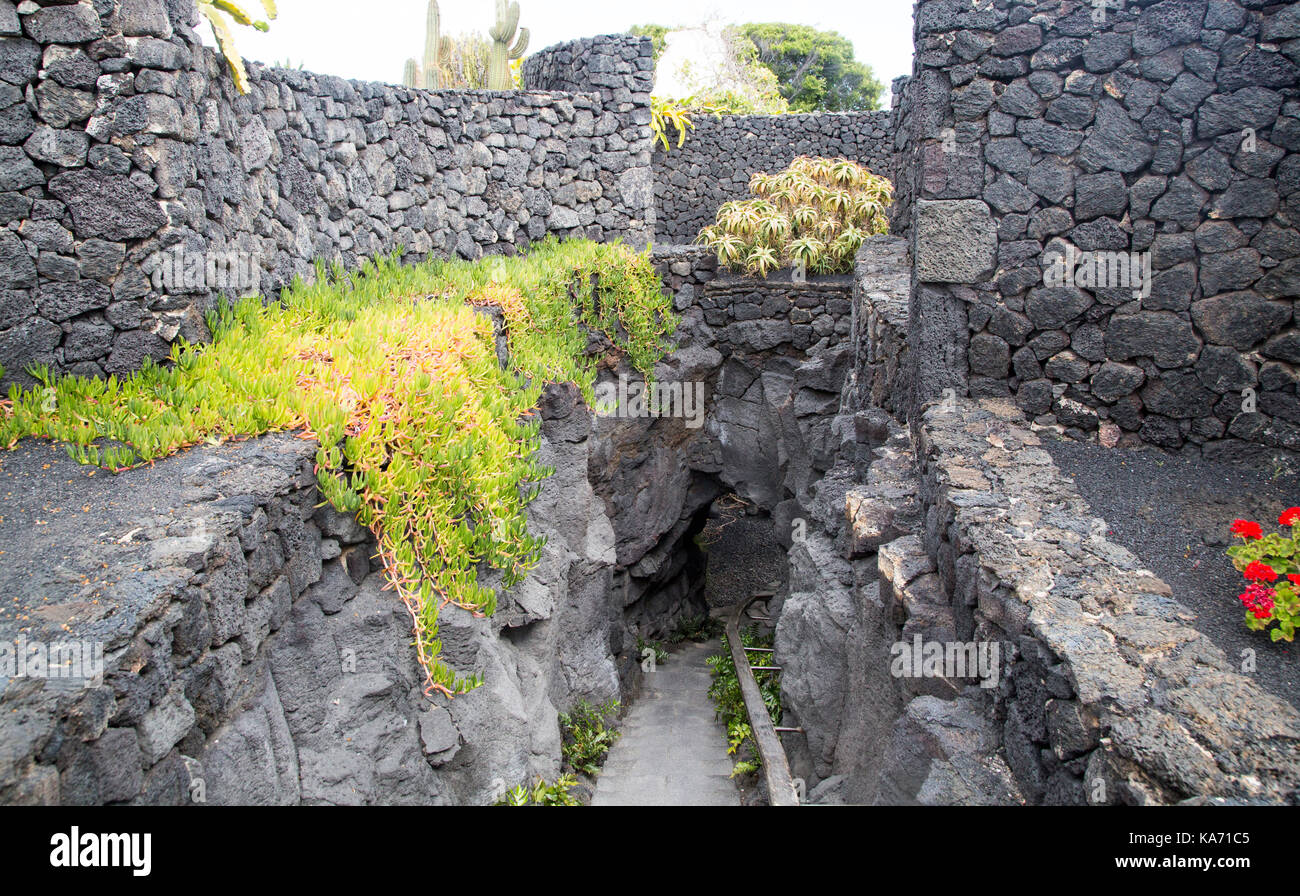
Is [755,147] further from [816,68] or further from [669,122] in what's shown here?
[816,68]

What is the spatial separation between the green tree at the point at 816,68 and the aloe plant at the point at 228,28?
25383mm

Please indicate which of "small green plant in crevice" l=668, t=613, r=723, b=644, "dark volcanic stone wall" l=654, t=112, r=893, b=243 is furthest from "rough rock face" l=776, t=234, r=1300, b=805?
"dark volcanic stone wall" l=654, t=112, r=893, b=243

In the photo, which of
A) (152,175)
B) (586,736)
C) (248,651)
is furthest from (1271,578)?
(152,175)

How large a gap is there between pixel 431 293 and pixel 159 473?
3.91 meters

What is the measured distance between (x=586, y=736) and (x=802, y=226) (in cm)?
769

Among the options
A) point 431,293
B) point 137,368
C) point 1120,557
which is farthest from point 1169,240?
point 137,368

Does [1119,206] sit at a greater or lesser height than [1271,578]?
greater

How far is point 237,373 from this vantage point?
515 cm

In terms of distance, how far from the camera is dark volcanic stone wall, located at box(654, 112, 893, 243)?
1565 cm

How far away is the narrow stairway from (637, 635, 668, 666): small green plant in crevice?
0.14 meters

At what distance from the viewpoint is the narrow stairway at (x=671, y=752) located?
7668 millimetres

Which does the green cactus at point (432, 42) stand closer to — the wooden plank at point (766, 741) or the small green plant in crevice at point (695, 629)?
the small green plant in crevice at point (695, 629)

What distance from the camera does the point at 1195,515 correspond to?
476 cm
